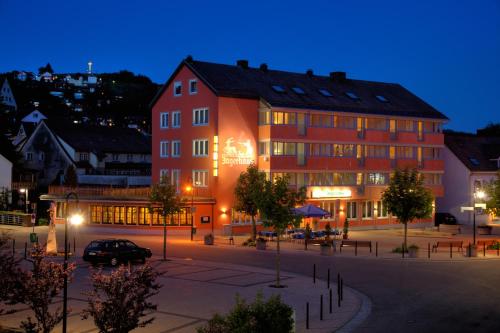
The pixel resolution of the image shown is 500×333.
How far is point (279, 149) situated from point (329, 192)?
6.89m

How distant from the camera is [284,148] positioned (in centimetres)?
5953

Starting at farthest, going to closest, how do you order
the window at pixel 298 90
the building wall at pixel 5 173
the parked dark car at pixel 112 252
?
the building wall at pixel 5 173 → the window at pixel 298 90 → the parked dark car at pixel 112 252

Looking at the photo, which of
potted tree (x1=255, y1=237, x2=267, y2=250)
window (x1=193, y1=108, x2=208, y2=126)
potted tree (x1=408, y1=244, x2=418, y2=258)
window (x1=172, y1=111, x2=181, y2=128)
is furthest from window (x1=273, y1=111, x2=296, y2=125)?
potted tree (x1=408, y1=244, x2=418, y2=258)

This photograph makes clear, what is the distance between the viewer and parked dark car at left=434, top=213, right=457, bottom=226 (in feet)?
237

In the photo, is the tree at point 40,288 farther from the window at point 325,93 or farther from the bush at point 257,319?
the window at point 325,93

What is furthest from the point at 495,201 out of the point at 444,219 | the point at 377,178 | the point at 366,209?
the point at 444,219

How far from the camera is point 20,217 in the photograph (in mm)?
63094

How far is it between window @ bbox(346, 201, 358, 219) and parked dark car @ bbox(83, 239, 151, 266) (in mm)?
30741

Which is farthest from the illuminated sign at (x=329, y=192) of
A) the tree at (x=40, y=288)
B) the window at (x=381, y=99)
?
the tree at (x=40, y=288)

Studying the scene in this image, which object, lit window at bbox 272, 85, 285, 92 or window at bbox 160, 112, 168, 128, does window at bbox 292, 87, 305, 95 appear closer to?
lit window at bbox 272, 85, 285, 92

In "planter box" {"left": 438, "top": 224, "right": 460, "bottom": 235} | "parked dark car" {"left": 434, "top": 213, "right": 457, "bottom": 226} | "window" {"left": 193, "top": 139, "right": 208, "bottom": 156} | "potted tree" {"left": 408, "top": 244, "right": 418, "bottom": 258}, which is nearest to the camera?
"potted tree" {"left": 408, "top": 244, "right": 418, "bottom": 258}

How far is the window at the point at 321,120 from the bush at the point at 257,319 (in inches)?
1790

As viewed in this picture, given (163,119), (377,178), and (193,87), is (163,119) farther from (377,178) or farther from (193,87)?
(377,178)

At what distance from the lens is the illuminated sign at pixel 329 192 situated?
61.3 metres
